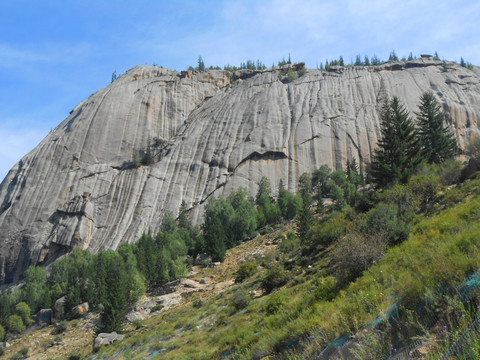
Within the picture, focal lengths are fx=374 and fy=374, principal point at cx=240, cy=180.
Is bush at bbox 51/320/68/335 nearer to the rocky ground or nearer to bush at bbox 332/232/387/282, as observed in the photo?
the rocky ground

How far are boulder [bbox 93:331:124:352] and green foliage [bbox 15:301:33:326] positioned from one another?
3263 centimetres

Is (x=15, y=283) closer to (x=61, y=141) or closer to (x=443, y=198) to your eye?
(x=61, y=141)

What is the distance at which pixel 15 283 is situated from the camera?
74688 millimetres

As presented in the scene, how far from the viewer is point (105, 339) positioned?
82.0ft

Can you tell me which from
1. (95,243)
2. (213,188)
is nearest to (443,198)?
(213,188)

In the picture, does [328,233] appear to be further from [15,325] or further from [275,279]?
[15,325]

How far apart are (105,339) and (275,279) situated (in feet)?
44.4

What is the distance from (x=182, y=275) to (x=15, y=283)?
50309 millimetres

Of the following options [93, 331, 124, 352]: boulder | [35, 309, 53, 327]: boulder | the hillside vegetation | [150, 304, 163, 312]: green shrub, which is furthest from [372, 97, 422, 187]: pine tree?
[35, 309, 53, 327]: boulder

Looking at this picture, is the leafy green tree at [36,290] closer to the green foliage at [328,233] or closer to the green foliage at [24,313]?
the green foliage at [24,313]

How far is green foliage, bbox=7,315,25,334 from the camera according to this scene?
4803cm

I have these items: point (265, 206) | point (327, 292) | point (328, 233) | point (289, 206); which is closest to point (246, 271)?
point (328, 233)

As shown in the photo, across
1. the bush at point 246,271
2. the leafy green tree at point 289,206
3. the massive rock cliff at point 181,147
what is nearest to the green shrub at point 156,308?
the bush at point 246,271

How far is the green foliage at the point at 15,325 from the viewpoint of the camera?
1891 inches
